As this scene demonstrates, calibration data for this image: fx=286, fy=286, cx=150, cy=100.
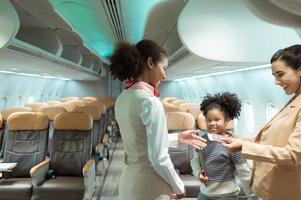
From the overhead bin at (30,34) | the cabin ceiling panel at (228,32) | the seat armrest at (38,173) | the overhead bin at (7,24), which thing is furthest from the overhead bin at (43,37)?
the cabin ceiling panel at (228,32)

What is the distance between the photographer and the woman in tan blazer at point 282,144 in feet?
4.14

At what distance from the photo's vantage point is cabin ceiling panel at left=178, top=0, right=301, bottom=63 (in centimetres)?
297

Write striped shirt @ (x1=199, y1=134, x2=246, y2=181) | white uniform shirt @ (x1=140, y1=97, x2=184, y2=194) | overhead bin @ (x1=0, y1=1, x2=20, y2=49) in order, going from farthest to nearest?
overhead bin @ (x1=0, y1=1, x2=20, y2=49) → striped shirt @ (x1=199, y1=134, x2=246, y2=181) → white uniform shirt @ (x1=140, y1=97, x2=184, y2=194)

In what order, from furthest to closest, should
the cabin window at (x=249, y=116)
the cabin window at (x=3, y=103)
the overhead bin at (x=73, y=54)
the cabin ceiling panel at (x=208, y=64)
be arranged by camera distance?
the overhead bin at (x=73, y=54)
the cabin window at (x=3, y=103)
the cabin window at (x=249, y=116)
the cabin ceiling panel at (x=208, y=64)

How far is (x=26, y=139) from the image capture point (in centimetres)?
367

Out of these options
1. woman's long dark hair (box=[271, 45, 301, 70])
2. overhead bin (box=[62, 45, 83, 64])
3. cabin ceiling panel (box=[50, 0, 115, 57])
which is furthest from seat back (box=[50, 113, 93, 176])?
overhead bin (box=[62, 45, 83, 64])

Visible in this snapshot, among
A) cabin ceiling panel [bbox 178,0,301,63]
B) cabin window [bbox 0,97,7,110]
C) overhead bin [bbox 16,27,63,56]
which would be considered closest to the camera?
cabin ceiling panel [bbox 178,0,301,63]

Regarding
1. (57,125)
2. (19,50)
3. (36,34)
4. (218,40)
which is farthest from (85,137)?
(36,34)

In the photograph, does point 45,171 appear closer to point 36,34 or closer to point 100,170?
point 100,170

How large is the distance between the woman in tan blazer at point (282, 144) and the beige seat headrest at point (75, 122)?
2.63 m

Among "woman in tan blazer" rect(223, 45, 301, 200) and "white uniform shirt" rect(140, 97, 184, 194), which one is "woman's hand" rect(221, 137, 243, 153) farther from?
"white uniform shirt" rect(140, 97, 184, 194)

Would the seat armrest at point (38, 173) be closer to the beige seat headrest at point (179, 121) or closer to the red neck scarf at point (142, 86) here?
the beige seat headrest at point (179, 121)

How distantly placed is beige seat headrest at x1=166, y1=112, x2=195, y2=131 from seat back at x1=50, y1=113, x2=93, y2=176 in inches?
41.9

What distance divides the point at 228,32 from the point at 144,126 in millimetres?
1967
